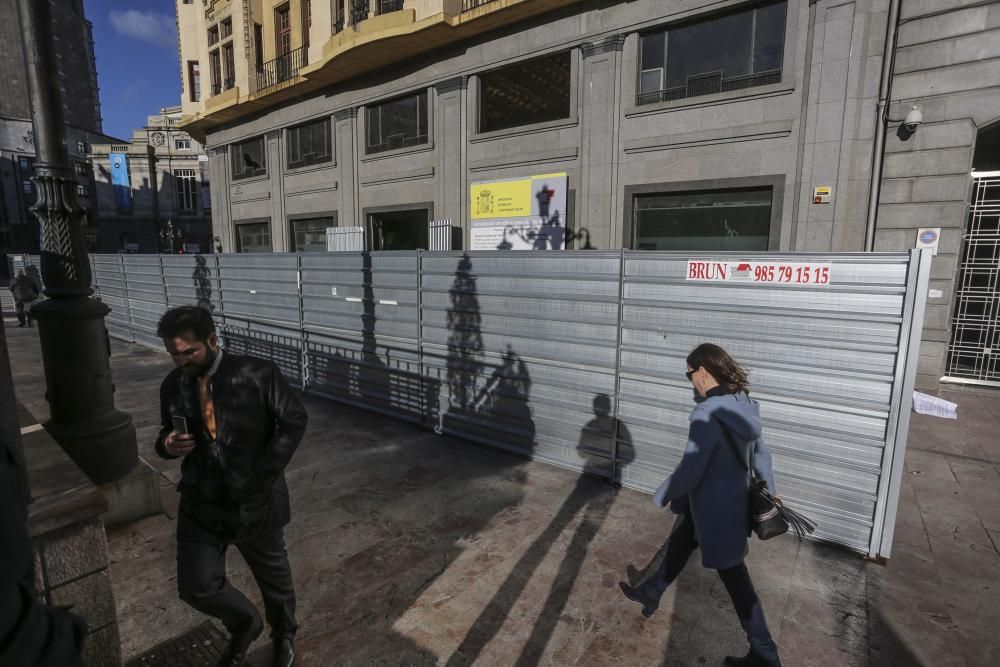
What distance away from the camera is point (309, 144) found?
18.5m

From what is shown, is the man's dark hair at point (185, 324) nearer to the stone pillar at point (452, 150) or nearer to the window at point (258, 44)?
the stone pillar at point (452, 150)

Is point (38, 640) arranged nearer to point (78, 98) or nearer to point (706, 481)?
point (706, 481)

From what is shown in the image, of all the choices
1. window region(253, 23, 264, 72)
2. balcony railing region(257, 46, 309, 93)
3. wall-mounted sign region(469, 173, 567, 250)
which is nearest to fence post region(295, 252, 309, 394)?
wall-mounted sign region(469, 173, 567, 250)

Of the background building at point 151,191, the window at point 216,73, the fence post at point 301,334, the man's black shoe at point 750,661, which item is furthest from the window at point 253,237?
the background building at point 151,191

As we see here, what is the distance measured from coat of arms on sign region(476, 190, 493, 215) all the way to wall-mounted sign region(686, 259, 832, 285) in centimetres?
941

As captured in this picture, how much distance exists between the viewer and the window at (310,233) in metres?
18.3

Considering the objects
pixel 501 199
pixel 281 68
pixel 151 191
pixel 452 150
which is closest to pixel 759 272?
pixel 501 199

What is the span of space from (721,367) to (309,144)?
62.5 feet

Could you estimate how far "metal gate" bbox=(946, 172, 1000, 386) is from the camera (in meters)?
9.71

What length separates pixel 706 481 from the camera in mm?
2863

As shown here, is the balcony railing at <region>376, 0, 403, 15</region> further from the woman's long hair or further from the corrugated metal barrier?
the woman's long hair

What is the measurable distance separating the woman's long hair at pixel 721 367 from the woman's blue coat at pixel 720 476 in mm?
65

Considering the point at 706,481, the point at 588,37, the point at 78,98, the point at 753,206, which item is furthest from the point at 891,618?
the point at 78,98

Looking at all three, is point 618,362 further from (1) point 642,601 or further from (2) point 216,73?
(2) point 216,73
